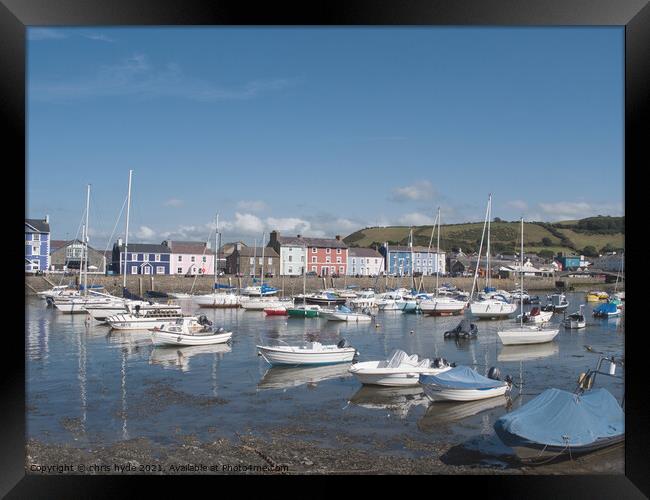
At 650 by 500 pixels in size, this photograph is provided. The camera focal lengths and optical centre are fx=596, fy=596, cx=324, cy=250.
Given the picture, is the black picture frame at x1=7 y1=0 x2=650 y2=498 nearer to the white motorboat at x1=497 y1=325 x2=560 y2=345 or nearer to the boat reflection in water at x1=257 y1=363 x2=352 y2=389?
the boat reflection in water at x1=257 y1=363 x2=352 y2=389

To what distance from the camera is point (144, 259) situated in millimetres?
44969

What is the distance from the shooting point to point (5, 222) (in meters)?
4.46

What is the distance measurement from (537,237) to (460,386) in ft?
232

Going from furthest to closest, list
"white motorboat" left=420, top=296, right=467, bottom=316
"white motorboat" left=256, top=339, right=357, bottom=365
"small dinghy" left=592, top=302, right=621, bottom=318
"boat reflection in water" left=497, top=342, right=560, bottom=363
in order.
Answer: "white motorboat" left=420, top=296, right=467, bottom=316 < "small dinghy" left=592, top=302, right=621, bottom=318 < "boat reflection in water" left=497, top=342, right=560, bottom=363 < "white motorboat" left=256, top=339, right=357, bottom=365

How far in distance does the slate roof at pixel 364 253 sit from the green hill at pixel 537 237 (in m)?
13.0

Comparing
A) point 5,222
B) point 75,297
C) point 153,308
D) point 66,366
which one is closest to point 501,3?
point 5,222

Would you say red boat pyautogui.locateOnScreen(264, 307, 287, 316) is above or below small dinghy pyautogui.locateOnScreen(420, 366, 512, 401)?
below

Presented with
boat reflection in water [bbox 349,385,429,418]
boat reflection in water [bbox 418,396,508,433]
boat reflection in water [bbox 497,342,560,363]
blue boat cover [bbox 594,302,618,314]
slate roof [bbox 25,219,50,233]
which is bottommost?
boat reflection in water [bbox 497,342,560,363]

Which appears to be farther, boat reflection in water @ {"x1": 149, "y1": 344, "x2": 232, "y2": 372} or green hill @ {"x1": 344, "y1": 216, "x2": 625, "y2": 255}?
green hill @ {"x1": 344, "y1": 216, "x2": 625, "y2": 255}

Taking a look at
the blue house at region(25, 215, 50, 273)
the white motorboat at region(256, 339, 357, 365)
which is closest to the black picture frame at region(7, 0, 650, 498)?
the white motorboat at region(256, 339, 357, 365)

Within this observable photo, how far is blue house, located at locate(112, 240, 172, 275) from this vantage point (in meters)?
44.6

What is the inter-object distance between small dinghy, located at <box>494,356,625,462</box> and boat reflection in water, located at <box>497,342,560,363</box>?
311 inches

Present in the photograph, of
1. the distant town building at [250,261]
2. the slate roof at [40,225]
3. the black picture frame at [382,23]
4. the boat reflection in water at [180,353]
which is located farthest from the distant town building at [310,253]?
the black picture frame at [382,23]

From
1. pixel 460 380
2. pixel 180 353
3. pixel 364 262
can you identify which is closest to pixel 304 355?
pixel 180 353
